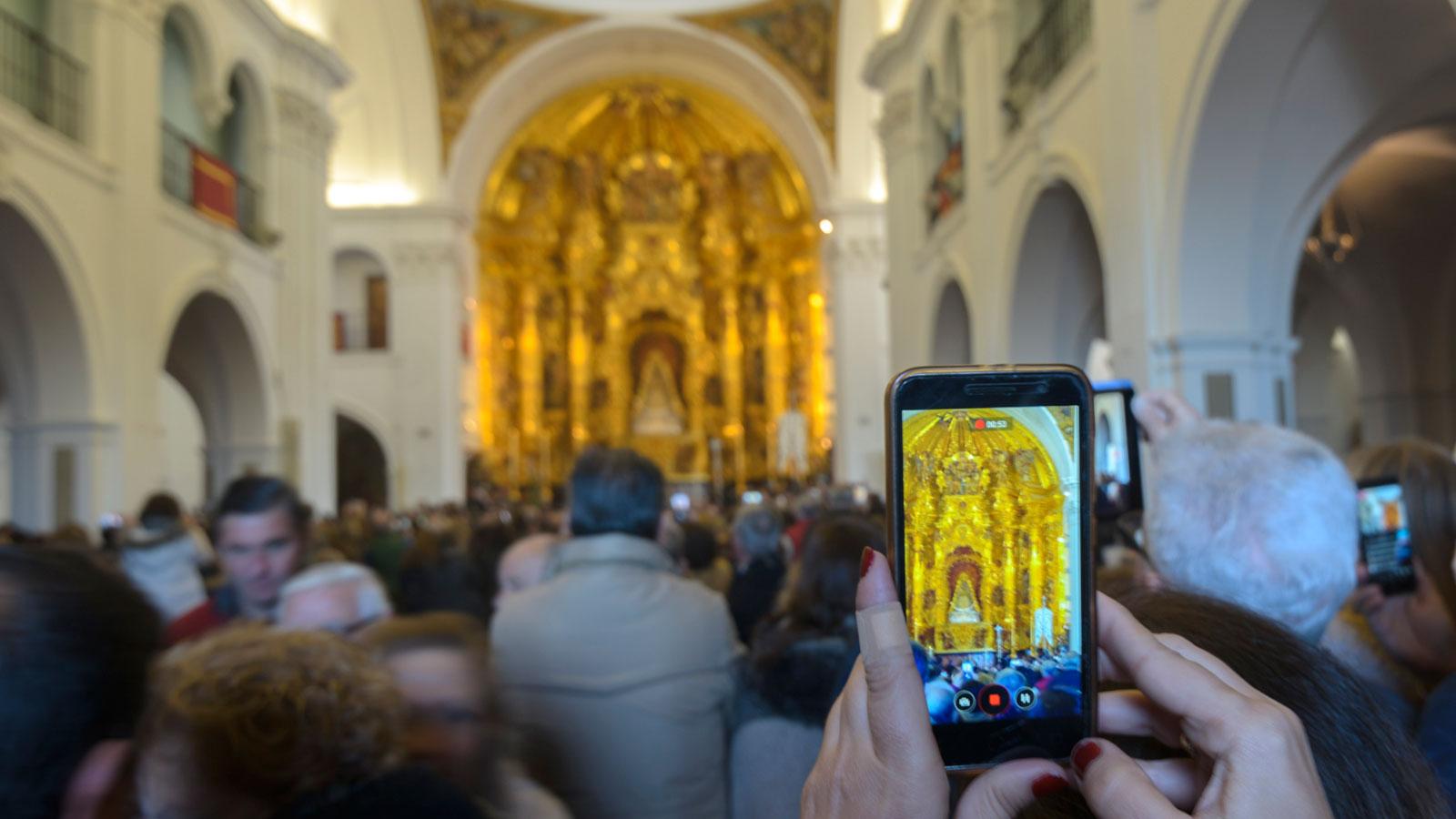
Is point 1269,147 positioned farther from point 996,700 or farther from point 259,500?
point 996,700

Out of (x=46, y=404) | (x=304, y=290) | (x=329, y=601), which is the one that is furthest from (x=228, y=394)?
(x=329, y=601)

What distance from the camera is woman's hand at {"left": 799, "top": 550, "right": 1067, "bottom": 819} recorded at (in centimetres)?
82

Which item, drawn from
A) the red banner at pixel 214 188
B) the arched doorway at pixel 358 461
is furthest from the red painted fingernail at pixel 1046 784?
the arched doorway at pixel 358 461

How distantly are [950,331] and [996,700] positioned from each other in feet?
43.2

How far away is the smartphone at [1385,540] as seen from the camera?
236 centimetres

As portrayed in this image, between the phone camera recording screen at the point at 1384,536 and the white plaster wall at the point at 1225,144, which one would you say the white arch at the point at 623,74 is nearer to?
the white plaster wall at the point at 1225,144

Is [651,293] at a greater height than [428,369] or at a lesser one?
greater

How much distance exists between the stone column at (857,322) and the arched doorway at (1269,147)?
13153 mm

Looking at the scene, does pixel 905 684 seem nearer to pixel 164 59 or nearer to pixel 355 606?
pixel 355 606

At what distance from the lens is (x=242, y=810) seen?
54.3 inches

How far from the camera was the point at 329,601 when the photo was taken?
9.21 feet

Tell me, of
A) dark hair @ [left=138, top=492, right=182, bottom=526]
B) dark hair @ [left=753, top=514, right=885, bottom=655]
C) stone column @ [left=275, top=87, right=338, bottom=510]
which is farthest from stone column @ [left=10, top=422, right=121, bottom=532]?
dark hair @ [left=753, top=514, right=885, bottom=655]

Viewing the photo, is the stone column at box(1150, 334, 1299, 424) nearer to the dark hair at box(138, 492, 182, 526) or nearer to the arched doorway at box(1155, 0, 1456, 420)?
the arched doorway at box(1155, 0, 1456, 420)

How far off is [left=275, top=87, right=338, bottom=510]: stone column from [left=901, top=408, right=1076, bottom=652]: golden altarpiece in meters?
13.5
